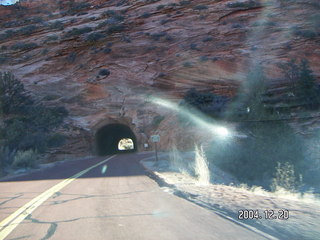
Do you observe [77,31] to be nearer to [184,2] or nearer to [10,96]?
[10,96]

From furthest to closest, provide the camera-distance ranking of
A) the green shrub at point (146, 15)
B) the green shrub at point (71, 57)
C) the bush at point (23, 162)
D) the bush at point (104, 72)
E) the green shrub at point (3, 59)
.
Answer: the green shrub at point (146, 15) < the green shrub at point (3, 59) < the green shrub at point (71, 57) < the bush at point (104, 72) < the bush at point (23, 162)

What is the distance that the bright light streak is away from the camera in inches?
1029

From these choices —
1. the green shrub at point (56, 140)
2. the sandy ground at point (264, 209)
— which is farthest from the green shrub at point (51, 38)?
the sandy ground at point (264, 209)

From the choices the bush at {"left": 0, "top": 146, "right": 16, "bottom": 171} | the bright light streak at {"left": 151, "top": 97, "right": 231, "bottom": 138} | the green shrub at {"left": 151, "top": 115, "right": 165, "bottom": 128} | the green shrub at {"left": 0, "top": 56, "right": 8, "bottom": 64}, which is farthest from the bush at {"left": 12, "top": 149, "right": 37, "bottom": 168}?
the green shrub at {"left": 0, "top": 56, "right": 8, "bottom": 64}

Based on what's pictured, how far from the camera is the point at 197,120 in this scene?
110 feet

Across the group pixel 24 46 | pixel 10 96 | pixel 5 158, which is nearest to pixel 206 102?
pixel 5 158

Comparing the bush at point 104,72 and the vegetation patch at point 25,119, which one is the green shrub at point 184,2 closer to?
the bush at point 104,72

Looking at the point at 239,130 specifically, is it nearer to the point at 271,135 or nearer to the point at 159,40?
the point at 271,135

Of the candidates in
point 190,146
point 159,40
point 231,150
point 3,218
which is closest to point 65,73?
point 159,40

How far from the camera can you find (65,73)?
44438 mm
